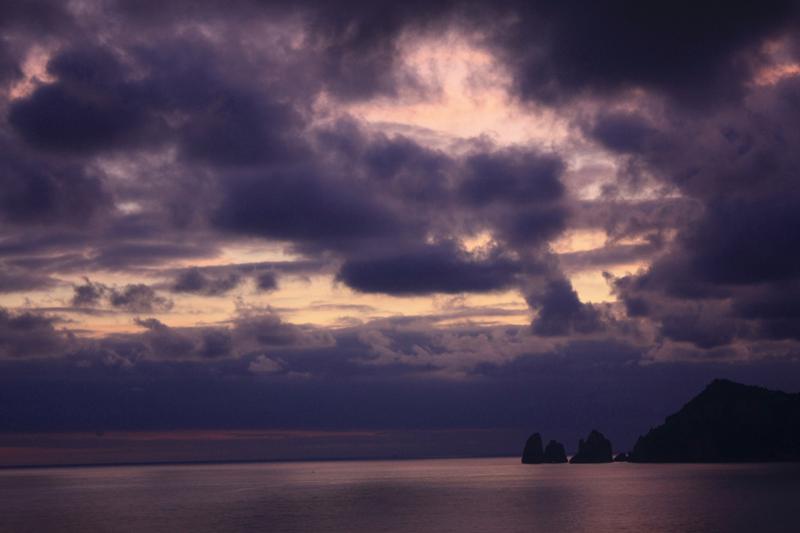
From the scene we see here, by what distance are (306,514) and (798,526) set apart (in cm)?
8489

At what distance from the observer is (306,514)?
513 ft

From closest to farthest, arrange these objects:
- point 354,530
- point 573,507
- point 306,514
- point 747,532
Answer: point 747,532
point 354,530
point 306,514
point 573,507

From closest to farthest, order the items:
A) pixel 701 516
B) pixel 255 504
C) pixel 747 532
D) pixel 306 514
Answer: pixel 747 532
pixel 701 516
pixel 306 514
pixel 255 504

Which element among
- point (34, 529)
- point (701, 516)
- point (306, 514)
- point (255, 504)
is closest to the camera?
point (34, 529)

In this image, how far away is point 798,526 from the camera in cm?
12150

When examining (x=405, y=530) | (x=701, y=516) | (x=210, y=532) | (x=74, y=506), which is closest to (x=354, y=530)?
(x=405, y=530)

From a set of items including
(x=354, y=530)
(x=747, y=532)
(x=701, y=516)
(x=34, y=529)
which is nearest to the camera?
(x=747, y=532)

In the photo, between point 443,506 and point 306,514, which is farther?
point 443,506

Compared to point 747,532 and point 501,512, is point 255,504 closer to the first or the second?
point 501,512

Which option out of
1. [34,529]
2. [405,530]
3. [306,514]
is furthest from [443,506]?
[34,529]

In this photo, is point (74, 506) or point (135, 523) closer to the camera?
point (135, 523)

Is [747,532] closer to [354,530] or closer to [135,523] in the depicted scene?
[354,530]

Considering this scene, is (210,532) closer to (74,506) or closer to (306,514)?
(306,514)

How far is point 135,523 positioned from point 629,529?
81.8 m
